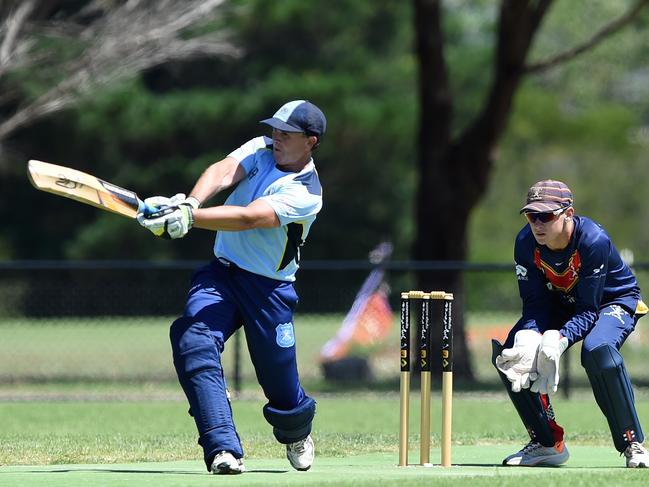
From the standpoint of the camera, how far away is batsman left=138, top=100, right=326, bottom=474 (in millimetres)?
7297

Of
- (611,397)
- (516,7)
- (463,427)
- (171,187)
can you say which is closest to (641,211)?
(171,187)

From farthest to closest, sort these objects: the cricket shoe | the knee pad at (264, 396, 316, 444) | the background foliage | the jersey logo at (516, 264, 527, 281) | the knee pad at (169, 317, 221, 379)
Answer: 1. the background foliage
2. the cricket shoe
3. the jersey logo at (516, 264, 527, 281)
4. the knee pad at (264, 396, 316, 444)
5. the knee pad at (169, 317, 221, 379)

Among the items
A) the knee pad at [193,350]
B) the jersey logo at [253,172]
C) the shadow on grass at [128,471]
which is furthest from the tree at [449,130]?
the knee pad at [193,350]

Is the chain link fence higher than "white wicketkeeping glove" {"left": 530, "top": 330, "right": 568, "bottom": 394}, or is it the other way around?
the chain link fence

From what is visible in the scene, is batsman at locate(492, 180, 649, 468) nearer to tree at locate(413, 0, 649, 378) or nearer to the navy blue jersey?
the navy blue jersey

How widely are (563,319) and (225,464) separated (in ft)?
7.69

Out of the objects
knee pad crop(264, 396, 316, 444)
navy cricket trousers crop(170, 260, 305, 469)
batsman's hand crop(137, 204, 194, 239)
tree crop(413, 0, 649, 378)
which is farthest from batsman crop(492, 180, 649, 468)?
tree crop(413, 0, 649, 378)

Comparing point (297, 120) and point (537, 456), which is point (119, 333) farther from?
point (297, 120)

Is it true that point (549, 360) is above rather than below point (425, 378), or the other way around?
above

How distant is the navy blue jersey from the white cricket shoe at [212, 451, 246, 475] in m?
1.94

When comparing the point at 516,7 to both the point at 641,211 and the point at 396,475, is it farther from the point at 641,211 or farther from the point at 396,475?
the point at 641,211

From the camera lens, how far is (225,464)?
7223mm

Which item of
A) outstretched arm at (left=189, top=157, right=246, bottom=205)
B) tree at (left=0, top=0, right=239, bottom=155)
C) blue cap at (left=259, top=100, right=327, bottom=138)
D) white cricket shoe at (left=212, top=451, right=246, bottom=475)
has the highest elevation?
tree at (left=0, top=0, right=239, bottom=155)

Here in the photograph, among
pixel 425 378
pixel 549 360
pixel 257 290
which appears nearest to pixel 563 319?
pixel 549 360
